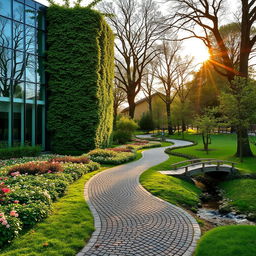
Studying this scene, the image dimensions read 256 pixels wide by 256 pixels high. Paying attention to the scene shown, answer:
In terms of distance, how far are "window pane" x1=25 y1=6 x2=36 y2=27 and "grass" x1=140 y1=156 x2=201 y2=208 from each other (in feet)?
46.2

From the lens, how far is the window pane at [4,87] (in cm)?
1658

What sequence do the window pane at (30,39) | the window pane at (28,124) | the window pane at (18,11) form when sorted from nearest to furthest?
the window pane at (18,11) → the window pane at (30,39) → the window pane at (28,124)

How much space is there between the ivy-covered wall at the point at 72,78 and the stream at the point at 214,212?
9785 mm

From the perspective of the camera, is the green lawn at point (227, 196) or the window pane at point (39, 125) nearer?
the green lawn at point (227, 196)

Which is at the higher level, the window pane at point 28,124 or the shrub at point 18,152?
the window pane at point 28,124

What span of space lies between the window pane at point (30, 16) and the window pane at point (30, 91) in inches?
178

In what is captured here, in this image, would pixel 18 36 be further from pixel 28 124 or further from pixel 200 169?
pixel 200 169

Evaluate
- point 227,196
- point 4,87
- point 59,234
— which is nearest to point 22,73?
point 4,87

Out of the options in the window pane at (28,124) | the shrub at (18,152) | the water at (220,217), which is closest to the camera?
the water at (220,217)

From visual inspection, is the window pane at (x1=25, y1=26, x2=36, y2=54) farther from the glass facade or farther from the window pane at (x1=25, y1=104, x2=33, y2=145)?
the window pane at (x1=25, y1=104, x2=33, y2=145)

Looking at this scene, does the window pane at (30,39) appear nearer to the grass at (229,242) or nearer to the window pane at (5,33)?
the window pane at (5,33)

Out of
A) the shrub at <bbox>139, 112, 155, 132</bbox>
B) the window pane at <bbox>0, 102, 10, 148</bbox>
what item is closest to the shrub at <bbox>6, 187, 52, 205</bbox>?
the window pane at <bbox>0, 102, 10, 148</bbox>

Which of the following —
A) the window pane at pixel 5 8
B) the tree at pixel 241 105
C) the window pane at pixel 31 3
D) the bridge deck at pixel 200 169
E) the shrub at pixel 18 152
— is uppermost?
the window pane at pixel 31 3

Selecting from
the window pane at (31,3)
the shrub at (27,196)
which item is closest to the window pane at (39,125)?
the window pane at (31,3)
